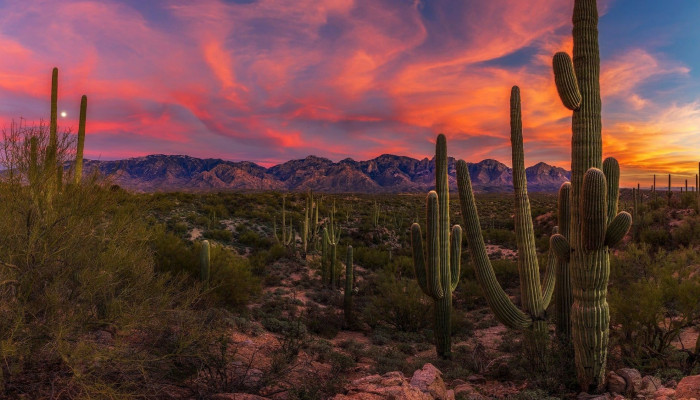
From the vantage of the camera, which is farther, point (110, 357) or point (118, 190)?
point (118, 190)

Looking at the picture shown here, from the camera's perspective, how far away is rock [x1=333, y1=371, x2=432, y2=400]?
496 centimetres

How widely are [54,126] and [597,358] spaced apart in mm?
12019

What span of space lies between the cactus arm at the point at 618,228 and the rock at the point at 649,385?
219cm

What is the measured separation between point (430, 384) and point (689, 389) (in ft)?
11.4

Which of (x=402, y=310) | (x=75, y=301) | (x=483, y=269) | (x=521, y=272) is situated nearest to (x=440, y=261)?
(x=483, y=269)

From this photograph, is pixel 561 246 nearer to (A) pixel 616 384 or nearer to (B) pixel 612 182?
(B) pixel 612 182

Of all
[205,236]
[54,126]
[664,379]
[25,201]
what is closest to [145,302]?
[25,201]

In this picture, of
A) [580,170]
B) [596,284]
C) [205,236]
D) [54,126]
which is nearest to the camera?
[596,284]

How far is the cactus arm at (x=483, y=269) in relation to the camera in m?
7.42

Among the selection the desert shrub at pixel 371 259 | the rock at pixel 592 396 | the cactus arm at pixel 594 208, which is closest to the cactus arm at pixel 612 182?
the cactus arm at pixel 594 208

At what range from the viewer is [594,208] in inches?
227

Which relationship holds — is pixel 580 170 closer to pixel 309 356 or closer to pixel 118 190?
pixel 309 356

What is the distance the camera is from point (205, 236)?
77.4 ft

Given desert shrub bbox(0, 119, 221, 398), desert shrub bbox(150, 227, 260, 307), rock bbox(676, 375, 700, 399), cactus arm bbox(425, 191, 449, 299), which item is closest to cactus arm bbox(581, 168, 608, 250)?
rock bbox(676, 375, 700, 399)
